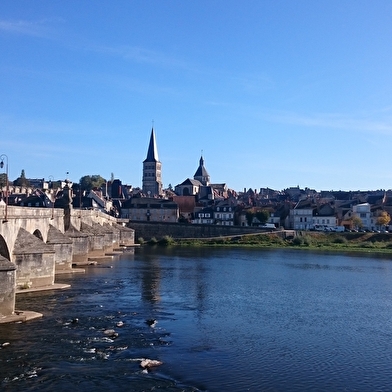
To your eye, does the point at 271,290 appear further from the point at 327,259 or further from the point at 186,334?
the point at 327,259

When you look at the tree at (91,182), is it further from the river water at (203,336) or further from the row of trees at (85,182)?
the river water at (203,336)

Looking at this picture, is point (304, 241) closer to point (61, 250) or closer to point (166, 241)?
point (166, 241)

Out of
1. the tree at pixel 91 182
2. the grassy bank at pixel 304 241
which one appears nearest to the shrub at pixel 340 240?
the grassy bank at pixel 304 241

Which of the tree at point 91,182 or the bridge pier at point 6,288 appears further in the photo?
the tree at point 91,182

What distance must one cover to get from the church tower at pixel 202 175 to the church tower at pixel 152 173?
16.0m

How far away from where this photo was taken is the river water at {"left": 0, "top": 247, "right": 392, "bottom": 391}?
17359 millimetres

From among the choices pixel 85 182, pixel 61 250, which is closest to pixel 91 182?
pixel 85 182

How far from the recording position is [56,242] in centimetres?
4047

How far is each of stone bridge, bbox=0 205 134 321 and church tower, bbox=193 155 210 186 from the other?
10908 cm

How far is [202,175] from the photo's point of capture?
163500mm

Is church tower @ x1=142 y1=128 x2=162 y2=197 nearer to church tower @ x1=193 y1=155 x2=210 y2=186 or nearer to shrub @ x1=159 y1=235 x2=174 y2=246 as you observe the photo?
church tower @ x1=193 y1=155 x2=210 y2=186

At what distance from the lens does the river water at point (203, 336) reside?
17.4m

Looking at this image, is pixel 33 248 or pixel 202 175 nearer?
pixel 33 248

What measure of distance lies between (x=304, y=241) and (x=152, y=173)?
69854 mm
